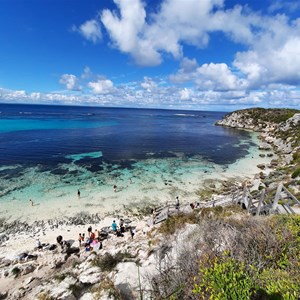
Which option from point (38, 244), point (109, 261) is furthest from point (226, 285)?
point (38, 244)

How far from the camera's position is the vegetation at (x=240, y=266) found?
5.16 meters

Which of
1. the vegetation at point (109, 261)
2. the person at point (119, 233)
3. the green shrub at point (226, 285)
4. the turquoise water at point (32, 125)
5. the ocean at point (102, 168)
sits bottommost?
the turquoise water at point (32, 125)

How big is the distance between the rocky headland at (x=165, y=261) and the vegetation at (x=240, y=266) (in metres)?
0.02

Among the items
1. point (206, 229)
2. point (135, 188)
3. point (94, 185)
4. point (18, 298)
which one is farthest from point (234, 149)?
point (18, 298)

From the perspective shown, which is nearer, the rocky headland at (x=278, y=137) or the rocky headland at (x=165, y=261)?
the rocky headland at (x=165, y=261)

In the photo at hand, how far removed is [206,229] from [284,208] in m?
6.05

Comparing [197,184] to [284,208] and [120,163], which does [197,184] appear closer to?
[120,163]

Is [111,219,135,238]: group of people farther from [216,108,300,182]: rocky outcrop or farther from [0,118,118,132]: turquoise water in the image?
[0,118,118,132]: turquoise water

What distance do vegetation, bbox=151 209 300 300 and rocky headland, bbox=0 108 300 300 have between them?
2 centimetres

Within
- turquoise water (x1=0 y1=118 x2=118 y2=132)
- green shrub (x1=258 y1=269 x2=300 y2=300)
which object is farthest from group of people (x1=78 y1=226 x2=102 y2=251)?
turquoise water (x1=0 y1=118 x2=118 y2=132)

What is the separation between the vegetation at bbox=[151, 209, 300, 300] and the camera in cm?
516

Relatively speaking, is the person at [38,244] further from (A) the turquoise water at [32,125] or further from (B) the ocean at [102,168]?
(A) the turquoise water at [32,125]

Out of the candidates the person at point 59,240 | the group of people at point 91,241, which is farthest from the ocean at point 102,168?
the person at point 59,240

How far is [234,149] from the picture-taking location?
5559cm
